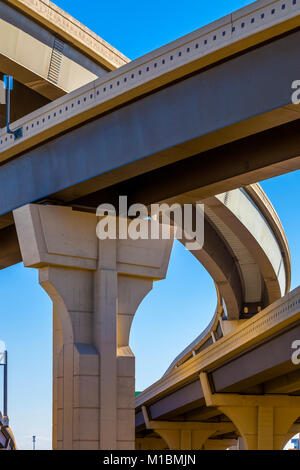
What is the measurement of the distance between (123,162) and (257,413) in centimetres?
1741

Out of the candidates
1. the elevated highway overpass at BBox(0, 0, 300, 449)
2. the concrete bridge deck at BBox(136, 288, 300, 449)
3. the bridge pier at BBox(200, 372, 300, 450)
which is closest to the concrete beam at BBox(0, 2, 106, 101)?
the elevated highway overpass at BBox(0, 0, 300, 449)

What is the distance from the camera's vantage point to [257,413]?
106ft

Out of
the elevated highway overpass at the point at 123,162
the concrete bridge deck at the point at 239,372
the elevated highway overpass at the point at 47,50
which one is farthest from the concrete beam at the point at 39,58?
the concrete bridge deck at the point at 239,372

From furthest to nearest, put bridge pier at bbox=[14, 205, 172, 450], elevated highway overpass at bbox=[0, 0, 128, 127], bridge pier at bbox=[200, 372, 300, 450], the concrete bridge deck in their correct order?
1. bridge pier at bbox=[200, 372, 300, 450]
2. the concrete bridge deck
3. elevated highway overpass at bbox=[0, 0, 128, 127]
4. bridge pier at bbox=[14, 205, 172, 450]

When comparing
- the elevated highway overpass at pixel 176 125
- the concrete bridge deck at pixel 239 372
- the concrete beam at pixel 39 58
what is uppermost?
the concrete beam at pixel 39 58

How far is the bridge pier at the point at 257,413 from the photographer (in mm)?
31781

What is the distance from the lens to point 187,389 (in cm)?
3712

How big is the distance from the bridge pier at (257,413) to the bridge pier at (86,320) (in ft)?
44.0

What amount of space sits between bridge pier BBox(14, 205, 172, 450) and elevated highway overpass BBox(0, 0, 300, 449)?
0.03 m

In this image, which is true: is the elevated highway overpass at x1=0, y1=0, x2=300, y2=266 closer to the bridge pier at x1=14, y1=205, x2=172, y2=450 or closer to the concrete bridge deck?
the bridge pier at x1=14, y1=205, x2=172, y2=450

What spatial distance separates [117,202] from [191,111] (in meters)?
4.58

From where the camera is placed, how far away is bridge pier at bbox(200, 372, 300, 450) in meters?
31.8

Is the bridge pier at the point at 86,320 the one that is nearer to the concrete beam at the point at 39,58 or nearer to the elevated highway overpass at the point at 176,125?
the elevated highway overpass at the point at 176,125
